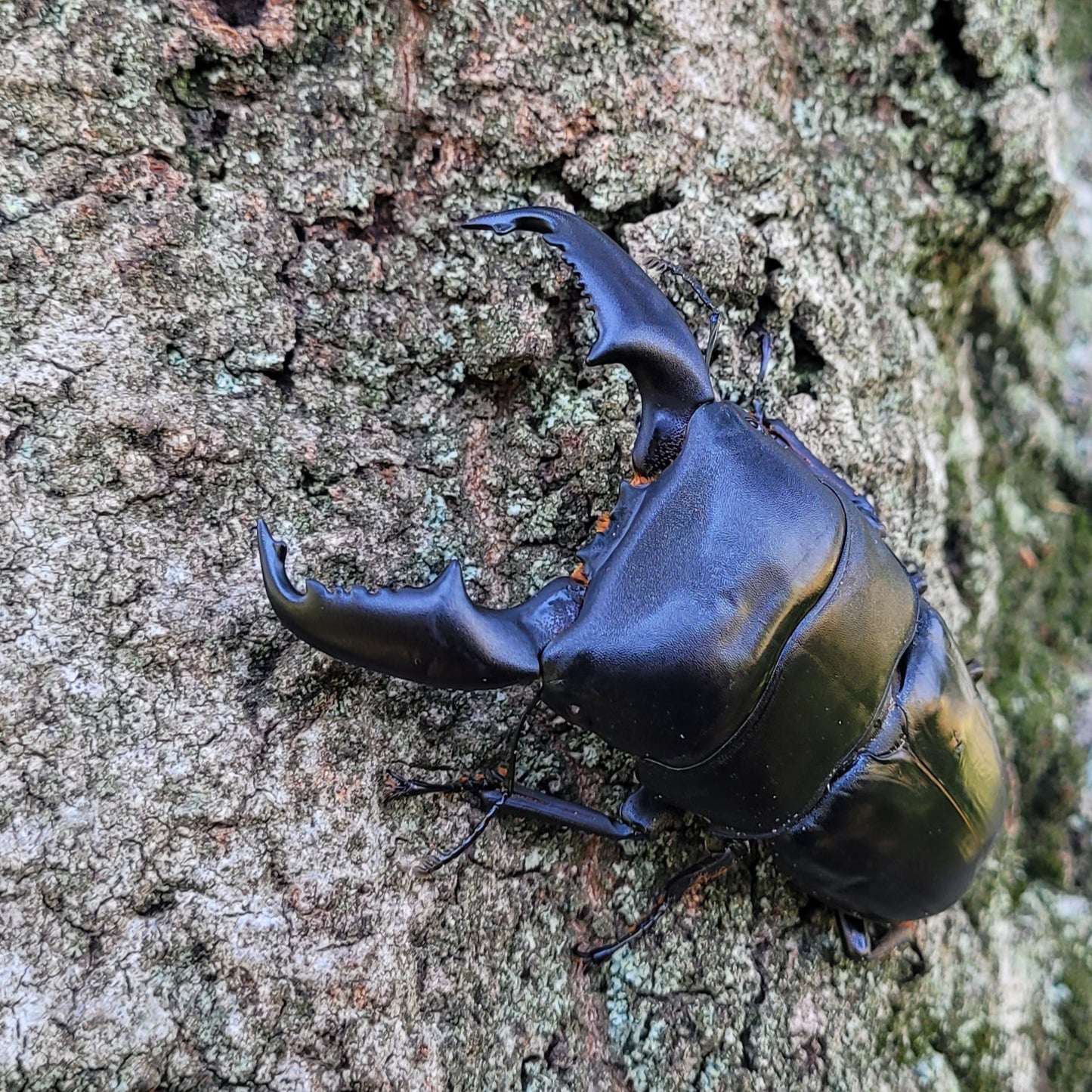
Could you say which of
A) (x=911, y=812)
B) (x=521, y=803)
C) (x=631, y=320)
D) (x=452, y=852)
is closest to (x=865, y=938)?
(x=911, y=812)

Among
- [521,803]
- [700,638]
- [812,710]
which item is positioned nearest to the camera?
[700,638]

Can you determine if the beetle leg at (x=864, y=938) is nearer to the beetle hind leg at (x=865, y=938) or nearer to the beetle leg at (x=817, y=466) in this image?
the beetle hind leg at (x=865, y=938)

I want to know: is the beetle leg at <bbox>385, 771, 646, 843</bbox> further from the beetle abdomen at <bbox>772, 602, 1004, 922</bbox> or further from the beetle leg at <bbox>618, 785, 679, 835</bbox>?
the beetle abdomen at <bbox>772, 602, 1004, 922</bbox>

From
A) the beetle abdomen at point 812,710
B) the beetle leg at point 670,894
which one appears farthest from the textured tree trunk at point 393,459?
the beetle abdomen at point 812,710

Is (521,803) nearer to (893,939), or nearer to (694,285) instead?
(893,939)

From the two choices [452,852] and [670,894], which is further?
[670,894]

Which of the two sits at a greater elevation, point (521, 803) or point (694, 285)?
point (694, 285)
